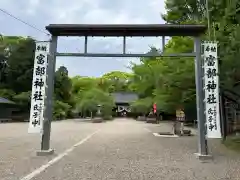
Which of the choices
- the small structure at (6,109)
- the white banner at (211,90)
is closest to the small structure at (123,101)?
the small structure at (6,109)

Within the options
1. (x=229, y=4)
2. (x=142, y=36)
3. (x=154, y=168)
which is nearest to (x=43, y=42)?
(x=142, y=36)

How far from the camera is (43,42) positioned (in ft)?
35.1

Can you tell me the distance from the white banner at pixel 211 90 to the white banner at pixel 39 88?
17.2 feet

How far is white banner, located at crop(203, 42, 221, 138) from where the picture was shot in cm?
991

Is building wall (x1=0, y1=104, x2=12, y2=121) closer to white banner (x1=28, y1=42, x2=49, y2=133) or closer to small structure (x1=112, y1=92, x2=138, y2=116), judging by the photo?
small structure (x1=112, y1=92, x2=138, y2=116)

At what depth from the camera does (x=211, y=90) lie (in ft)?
33.0

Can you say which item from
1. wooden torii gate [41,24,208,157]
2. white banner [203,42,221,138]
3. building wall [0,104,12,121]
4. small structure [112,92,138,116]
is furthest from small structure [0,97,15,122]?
white banner [203,42,221,138]

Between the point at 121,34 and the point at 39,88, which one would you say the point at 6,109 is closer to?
the point at 39,88

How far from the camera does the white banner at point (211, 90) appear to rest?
32.5 ft

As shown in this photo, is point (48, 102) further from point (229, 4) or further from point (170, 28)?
point (229, 4)

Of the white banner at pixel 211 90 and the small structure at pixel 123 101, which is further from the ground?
the small structure at pixel 123 101

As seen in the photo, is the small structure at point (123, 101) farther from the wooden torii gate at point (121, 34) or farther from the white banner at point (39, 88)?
the white banner at point (39, 88)

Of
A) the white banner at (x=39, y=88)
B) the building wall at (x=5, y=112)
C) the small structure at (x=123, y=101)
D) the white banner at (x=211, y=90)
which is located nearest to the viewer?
the white banner at (x=211, y=90)

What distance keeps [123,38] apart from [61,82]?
1613 inches
